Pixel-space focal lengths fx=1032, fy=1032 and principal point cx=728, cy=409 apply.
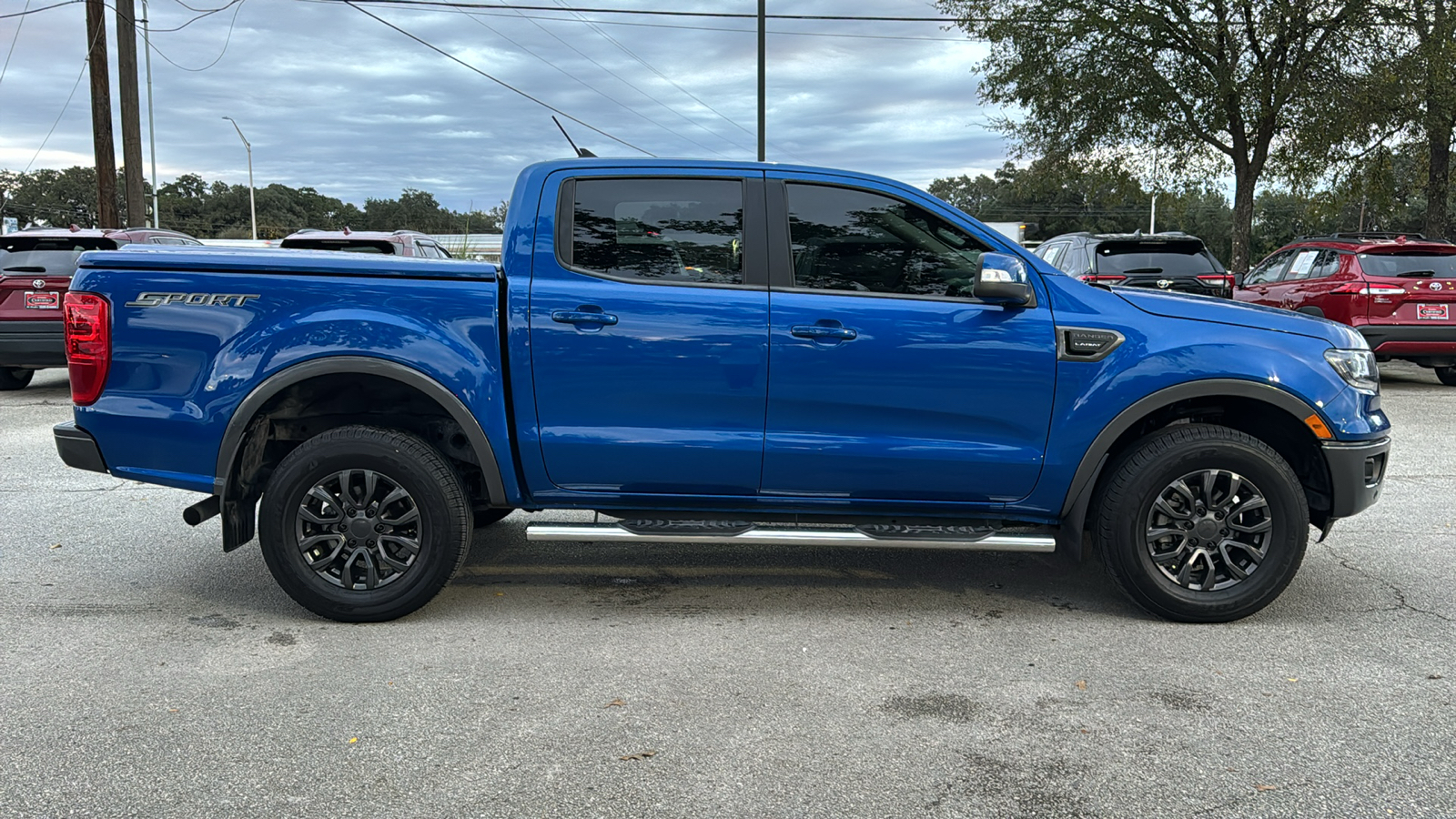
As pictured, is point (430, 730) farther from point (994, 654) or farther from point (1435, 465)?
point (1435, 465)

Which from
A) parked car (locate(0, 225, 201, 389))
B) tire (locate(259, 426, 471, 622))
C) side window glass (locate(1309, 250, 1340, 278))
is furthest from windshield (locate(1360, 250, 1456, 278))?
parked car (locate(0, 225, 201, 389))

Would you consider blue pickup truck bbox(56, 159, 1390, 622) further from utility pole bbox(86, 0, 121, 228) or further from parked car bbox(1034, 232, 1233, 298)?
utility pole bbox(86, 0, 121, 228)

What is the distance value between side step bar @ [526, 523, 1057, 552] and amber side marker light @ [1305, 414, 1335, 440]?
46.9 inches

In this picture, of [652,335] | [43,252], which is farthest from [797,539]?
[43,252]

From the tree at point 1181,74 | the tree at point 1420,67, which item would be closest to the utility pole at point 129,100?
the tree at point 1181,74

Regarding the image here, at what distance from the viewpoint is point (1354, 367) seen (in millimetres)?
4422

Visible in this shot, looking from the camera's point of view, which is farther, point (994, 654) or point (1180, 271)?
point (1180, 271)

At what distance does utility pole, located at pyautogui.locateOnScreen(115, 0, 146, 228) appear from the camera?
19531 mm

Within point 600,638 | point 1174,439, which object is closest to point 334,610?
point 600,638

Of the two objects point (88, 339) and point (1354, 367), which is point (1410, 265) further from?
point (88, 339)

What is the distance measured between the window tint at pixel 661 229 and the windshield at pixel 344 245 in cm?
686

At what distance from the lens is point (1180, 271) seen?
36.4 ft

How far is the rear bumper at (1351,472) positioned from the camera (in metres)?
4.33

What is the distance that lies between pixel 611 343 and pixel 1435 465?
690cm
